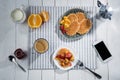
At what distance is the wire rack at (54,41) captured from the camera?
4.32 feet

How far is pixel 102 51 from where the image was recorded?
1.31 metres

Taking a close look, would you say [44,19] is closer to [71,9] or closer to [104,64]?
[71,9]

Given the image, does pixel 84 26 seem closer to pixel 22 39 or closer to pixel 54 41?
pixel 54 41

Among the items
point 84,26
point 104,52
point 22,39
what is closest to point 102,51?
point 104,52

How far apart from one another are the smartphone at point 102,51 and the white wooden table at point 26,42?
0.02 meters

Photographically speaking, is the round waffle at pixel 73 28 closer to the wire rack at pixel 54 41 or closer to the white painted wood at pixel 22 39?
the wire rack at pixel 54 41

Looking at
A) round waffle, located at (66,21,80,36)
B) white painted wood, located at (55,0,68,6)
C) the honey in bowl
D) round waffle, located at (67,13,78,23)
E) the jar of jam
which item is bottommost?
the jar of jam

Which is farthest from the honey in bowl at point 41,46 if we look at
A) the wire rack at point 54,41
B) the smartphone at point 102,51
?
the smartphone at point 102,51

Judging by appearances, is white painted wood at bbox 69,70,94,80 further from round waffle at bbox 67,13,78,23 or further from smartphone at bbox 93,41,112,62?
round waffle at bbox 67,13,78,23

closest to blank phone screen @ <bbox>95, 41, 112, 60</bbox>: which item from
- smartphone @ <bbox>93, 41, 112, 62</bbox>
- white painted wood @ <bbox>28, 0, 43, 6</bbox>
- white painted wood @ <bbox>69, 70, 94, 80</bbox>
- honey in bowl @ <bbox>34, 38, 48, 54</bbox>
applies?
smartphone @ <bbox>93, 41, 112, 62</bbox>

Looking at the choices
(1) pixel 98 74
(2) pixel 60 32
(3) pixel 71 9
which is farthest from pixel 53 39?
(1) pixel 98 74

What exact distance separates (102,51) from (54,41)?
0.24 metres

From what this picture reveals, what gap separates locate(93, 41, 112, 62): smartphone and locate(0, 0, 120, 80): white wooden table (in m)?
0.02

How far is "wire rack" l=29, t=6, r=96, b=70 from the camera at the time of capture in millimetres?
1317
